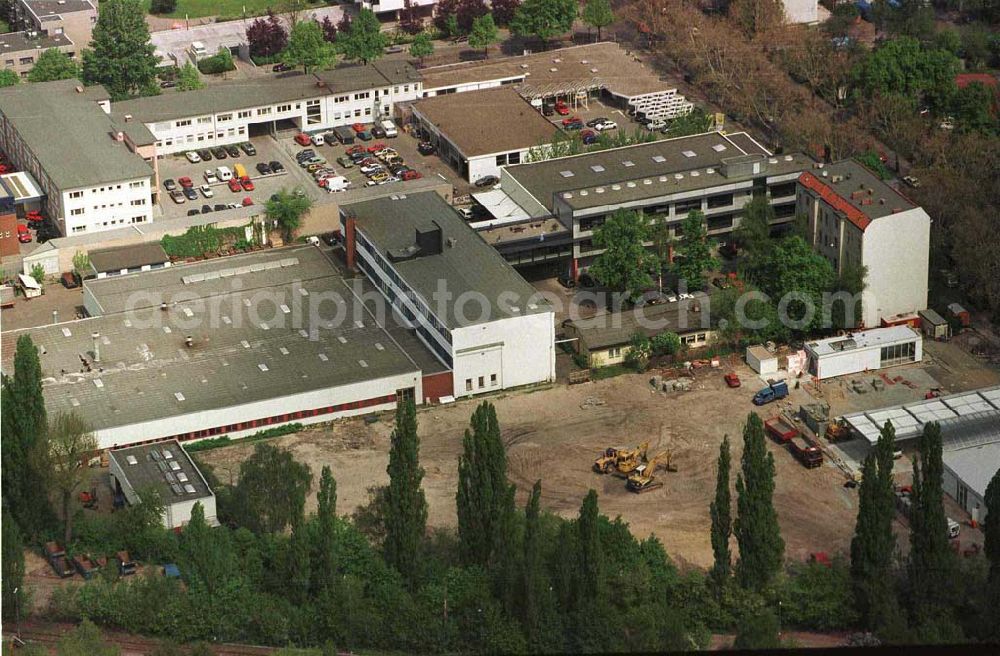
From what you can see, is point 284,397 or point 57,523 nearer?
point 57,523

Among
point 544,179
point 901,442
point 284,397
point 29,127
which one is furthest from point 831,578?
point 29,127

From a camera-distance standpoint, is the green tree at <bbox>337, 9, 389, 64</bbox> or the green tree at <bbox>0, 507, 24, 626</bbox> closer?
the green tree at <bbox>0, 507, 24, 626</bbox>

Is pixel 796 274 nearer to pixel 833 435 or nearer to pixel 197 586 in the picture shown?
pixel 833 435

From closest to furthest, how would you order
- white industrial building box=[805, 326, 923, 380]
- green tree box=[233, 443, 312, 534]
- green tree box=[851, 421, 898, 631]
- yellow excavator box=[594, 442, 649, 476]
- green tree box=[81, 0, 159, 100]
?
green tree box=[851, 421, 898, 631] < green tree box=[233, 443, 312, 534] < yellow excavator box=[594, 442, 649, 476] < white industrial building box=[805, 326, 923, 380] < green tree box=[81, 0, 159, 100]

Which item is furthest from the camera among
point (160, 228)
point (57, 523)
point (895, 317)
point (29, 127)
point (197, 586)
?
point (29, 127)

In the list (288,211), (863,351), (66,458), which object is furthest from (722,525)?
(288,211)

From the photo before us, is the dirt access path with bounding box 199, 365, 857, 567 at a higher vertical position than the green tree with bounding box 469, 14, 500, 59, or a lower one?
lower

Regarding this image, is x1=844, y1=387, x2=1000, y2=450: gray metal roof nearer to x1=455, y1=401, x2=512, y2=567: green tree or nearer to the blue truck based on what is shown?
the blue truck

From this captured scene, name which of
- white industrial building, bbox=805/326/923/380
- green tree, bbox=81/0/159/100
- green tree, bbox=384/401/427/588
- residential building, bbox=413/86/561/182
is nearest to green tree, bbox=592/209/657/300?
white industrial building, bbox=805/326/923/380
